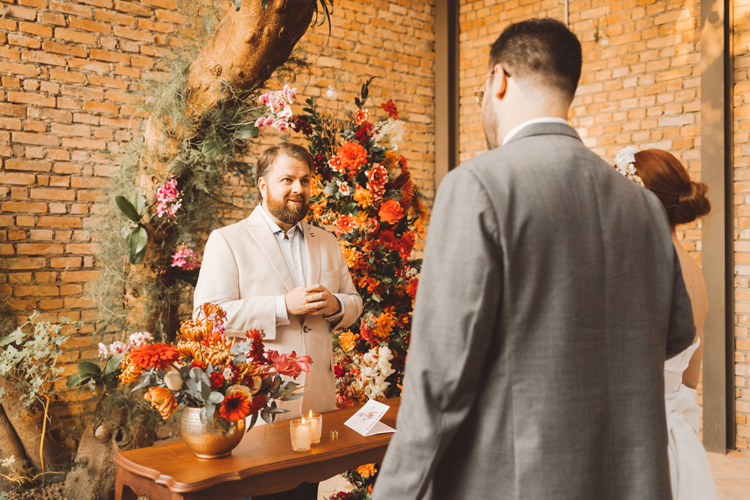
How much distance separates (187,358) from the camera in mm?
1526

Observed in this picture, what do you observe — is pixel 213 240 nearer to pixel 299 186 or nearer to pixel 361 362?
pixel 299 186

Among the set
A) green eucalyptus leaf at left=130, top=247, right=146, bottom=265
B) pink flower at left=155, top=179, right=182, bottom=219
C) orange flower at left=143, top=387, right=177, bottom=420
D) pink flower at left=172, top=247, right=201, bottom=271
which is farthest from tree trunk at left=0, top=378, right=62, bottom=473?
orange flower at left=143, top=387, right=177, bottom=420

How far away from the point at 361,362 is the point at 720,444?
126 inches

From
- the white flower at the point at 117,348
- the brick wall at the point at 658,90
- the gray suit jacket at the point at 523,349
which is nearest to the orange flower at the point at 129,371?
the white flower at the point at 117,348

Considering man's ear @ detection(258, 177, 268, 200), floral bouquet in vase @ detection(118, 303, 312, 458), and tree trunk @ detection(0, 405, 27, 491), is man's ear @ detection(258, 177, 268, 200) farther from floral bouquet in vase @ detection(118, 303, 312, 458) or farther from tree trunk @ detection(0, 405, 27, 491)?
tree trunk @ detection(0, 405, 27, 491)

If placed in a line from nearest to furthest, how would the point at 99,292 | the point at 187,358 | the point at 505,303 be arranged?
the point at 505,303 < the point at 187,358 < the point at 99,292

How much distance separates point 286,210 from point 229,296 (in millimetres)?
423

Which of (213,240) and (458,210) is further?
(213,240)

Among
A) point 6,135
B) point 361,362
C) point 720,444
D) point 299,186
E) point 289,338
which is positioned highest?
point 6,135

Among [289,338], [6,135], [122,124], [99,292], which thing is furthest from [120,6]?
[289,338]

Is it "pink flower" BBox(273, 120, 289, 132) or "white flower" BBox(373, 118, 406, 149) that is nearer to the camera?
"pink flower" BBox(273, 120, 289, 132)

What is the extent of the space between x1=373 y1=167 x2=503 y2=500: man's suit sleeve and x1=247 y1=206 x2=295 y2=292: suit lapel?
1.45 m

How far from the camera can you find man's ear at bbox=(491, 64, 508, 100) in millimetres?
1021

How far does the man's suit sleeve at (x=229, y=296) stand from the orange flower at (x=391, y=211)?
792 millimetres
